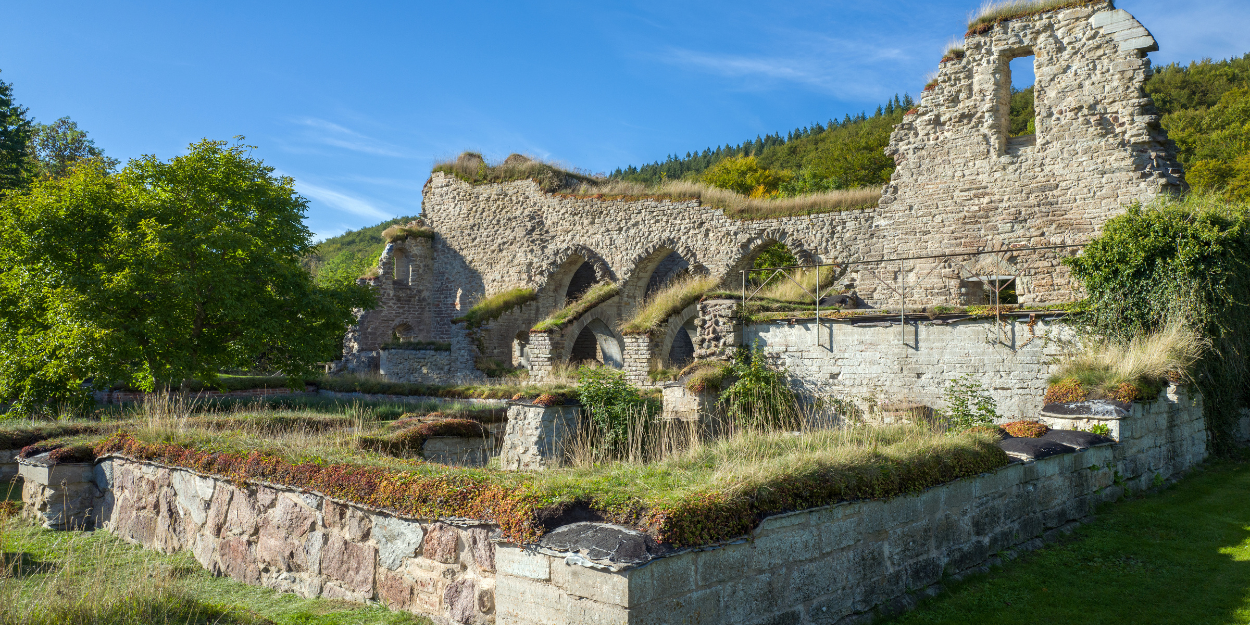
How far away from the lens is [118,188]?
1476cm

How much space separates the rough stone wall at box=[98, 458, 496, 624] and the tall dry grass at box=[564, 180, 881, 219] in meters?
14.9

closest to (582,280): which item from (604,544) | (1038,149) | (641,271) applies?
(641,271)

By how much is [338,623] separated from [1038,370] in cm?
1041

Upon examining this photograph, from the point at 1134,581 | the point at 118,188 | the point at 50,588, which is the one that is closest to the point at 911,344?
the point at 1134,581

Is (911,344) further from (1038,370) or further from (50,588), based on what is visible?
(50,588)

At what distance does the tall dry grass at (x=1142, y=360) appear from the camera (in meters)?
8.51

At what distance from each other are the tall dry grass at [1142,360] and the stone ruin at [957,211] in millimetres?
1471

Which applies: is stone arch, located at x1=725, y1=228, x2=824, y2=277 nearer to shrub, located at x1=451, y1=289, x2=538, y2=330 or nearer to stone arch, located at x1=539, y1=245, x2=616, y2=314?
stone arch, located at x1=539, y1=245, x2=616, y2=314

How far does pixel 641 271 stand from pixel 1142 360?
13893mm

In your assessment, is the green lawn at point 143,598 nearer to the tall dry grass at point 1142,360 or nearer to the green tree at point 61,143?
the tall dry grass at point 1142,360

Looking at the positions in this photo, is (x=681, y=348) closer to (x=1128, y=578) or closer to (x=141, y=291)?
(x=141, y=291)

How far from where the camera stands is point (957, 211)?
52.2 ft

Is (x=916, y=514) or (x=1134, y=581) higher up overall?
(x=916, y=514)

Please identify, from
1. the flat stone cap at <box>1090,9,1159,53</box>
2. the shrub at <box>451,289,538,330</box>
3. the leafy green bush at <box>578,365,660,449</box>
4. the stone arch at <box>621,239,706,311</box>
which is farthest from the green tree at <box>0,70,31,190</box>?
the flat stone cap at <box>1090,9,1159,53</box>
